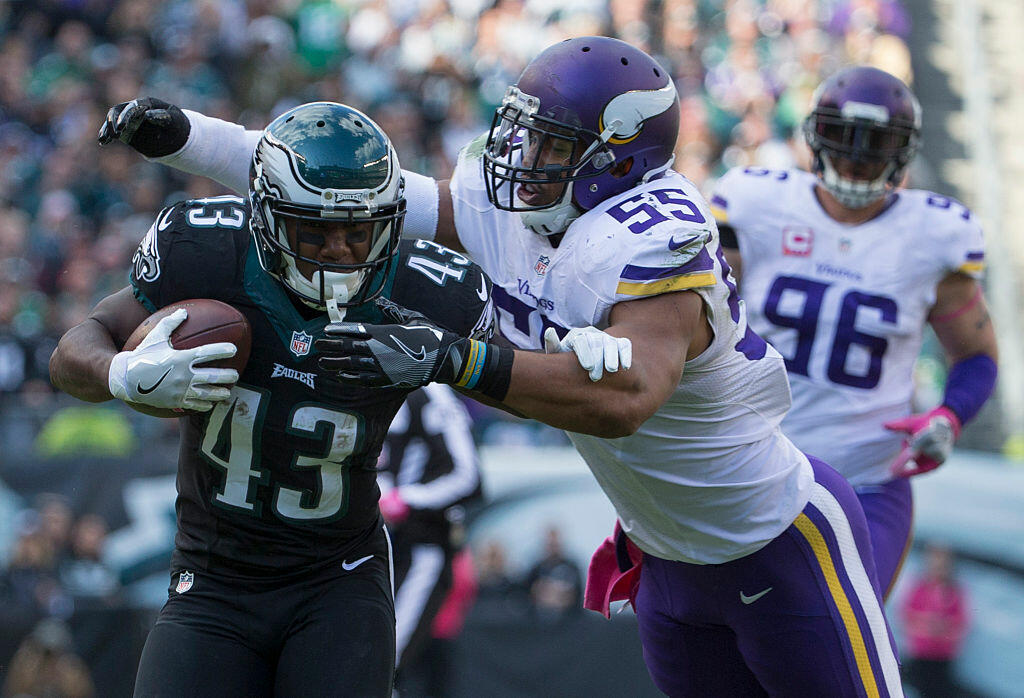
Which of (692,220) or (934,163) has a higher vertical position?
(692,220)

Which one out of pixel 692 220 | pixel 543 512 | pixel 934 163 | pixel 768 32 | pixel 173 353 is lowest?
pixel 543 512

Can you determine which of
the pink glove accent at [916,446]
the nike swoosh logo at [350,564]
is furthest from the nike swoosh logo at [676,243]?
A: the pink glove accent at [916,446]

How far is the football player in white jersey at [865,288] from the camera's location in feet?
12.6

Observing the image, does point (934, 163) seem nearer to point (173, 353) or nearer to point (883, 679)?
point (883, 679)

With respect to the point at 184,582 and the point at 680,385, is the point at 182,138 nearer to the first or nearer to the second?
the point at 184,582

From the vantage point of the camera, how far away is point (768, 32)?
10.2 metres

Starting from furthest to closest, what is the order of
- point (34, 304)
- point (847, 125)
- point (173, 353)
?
point (34, 304), point (847, 125), point (173, 353)

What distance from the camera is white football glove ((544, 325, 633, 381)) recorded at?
2338mm

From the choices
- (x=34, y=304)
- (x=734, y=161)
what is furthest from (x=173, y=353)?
(x=734, y=161)

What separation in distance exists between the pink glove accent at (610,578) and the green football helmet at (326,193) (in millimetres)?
1036

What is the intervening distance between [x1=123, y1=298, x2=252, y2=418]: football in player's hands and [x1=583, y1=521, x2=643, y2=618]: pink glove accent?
1187 mm

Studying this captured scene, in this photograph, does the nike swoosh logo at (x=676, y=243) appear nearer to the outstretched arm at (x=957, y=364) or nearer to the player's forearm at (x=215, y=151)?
the player's forearm at (x=215, y=151)

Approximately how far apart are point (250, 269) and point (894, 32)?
8753 millimetres

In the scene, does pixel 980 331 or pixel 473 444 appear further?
pixel 473 444
